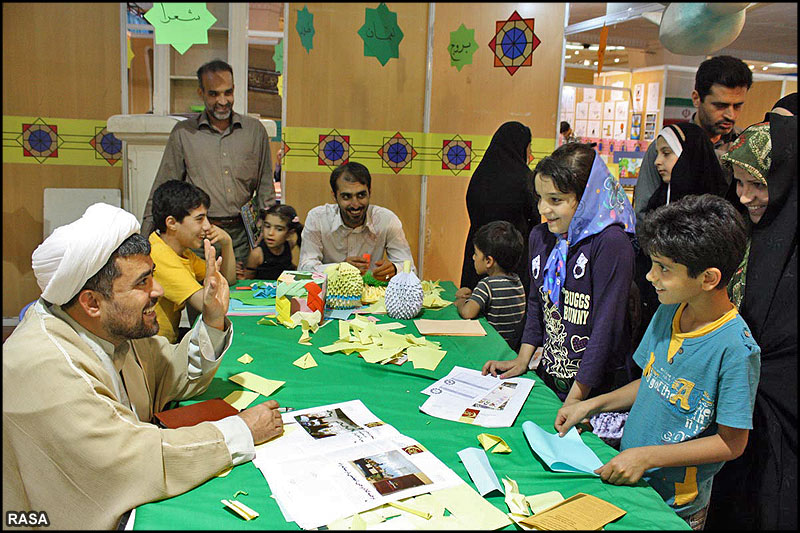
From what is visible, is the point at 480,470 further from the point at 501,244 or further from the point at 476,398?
the point at 501,244

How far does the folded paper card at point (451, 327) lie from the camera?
254cm

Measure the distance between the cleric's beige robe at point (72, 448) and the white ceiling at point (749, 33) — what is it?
5629 millimetres

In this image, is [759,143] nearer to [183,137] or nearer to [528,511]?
[528,511]

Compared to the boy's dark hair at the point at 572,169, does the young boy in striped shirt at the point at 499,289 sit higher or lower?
lower

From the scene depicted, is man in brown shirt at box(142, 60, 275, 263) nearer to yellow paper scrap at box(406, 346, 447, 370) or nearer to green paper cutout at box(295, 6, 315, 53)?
green paper cutout at box(295, 6, 315, 53)

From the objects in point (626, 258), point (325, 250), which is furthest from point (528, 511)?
point (325, 250)

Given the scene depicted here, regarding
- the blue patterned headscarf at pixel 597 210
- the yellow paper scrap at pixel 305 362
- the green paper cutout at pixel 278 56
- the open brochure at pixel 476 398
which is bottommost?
the open brochure at pixel 476 398

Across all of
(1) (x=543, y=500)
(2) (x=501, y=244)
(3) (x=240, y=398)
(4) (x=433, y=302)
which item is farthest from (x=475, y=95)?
(1) (x=543, y=500)

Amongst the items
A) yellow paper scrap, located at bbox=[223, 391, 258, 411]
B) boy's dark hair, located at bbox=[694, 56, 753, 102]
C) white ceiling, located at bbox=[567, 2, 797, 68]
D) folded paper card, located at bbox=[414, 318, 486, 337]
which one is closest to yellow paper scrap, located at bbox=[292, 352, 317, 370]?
yellow paper scrap, located at bbox=[223, 391, 258, 411]

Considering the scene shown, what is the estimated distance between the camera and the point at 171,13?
257 centimetres

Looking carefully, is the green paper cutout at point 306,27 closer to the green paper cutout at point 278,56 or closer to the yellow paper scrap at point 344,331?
the green paper cutout at point 278,56

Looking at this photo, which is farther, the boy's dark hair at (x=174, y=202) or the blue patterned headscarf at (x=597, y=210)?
the boy's dark hair at (x=174, y=202)

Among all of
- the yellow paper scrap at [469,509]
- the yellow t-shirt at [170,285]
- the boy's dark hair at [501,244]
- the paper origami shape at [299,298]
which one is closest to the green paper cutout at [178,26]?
the yellow t-shirt at [170,285]

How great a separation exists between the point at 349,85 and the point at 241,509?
445 centimetres
